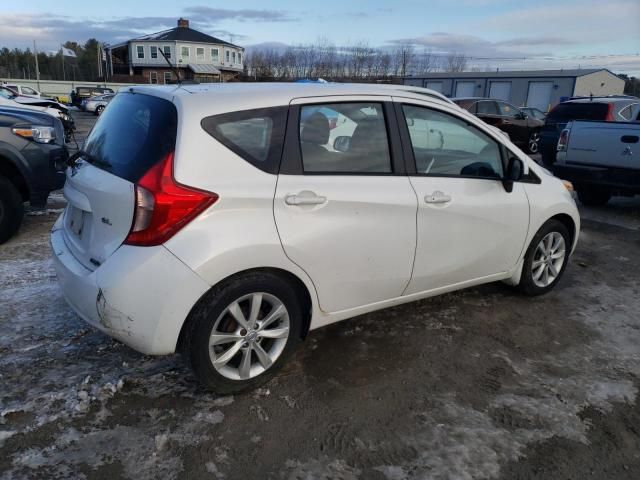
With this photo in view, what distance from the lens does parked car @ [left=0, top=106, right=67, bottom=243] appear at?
5438 mm

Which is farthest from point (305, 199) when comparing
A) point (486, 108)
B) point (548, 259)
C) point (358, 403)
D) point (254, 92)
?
point (486, 108)

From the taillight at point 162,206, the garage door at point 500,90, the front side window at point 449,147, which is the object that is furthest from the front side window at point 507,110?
the garage door at point 500,90

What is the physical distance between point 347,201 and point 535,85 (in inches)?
1867

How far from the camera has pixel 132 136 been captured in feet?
9.55

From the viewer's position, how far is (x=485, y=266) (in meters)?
3.96

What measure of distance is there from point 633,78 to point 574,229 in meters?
65.5

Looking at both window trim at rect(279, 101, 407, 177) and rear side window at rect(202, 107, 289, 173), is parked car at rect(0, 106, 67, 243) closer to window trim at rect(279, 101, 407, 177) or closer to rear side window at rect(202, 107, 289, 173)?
rear side window at rect(202, 107, 289, 173)

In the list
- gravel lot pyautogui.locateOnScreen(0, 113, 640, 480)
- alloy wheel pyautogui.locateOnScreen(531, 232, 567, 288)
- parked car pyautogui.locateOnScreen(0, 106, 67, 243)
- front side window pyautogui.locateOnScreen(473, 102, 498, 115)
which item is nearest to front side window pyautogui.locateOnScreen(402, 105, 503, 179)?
alloy wheel pyautogui.locateOnScreen(531, 232, 567, 288)

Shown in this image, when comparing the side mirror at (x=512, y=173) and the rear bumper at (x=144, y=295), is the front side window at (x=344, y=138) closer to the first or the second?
the rear bumper at (x=144, y=295)

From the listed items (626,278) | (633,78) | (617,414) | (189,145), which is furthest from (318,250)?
(633,78)

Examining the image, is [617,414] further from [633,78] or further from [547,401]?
[633,78]

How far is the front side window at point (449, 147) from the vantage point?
11.4 feet

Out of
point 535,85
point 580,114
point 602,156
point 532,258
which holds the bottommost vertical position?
point 532,258

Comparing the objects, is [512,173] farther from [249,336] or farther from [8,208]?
[8,208]
